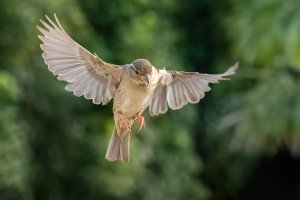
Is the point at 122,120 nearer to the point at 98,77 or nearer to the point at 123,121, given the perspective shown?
the point at 123,121

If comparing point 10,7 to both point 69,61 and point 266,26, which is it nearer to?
point 266,26

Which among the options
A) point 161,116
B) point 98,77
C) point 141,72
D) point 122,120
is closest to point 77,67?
point 98,77

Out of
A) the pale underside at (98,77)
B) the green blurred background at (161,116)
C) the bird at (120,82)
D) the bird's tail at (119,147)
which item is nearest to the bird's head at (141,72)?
the bird at (120,82)

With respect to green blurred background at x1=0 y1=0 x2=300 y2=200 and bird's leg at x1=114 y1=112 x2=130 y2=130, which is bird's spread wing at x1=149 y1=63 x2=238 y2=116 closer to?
bird's leg at x1=114 y1=112 x2=130 y2=130

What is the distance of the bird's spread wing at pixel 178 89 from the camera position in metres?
2.78

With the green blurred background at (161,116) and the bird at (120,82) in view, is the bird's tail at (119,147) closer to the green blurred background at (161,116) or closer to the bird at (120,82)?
the bird at (120,82)

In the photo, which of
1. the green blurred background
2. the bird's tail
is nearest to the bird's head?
the bird's tail

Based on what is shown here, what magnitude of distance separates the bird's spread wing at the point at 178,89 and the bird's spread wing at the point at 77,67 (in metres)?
0.12

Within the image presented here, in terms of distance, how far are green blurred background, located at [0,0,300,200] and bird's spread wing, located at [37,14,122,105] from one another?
5100 millimetres

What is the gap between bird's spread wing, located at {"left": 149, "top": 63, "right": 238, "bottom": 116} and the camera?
9.11 feet

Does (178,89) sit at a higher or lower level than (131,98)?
higher

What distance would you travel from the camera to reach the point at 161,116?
1002 cm

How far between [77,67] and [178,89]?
289 mm

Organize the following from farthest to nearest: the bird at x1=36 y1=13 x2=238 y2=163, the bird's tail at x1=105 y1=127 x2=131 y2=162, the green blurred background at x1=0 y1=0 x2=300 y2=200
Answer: the green blurred background at x1=0 y1=0 x2=300 y2=200, the bird's tail at x1=105 y1=127 x2=131 y2=162, the bird at x1=36 y1=13 x2=238 y2=163
